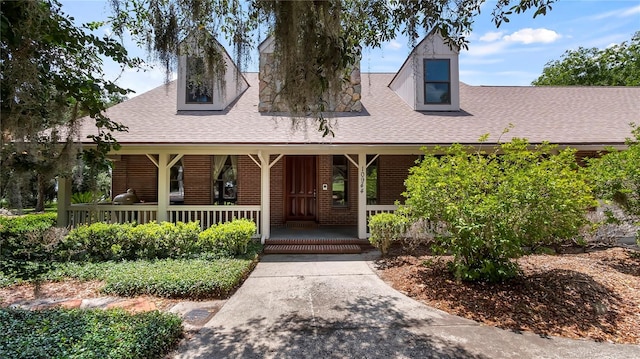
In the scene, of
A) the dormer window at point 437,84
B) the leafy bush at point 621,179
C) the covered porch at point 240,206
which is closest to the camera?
the leafy bush at point 621,179

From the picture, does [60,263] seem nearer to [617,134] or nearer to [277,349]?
[277,349]

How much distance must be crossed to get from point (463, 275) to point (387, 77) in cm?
1045

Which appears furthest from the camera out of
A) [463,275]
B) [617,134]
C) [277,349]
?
[617,134]

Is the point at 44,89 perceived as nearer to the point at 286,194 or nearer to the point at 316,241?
the point at 316,241

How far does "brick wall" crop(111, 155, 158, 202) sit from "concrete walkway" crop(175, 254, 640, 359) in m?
6.62

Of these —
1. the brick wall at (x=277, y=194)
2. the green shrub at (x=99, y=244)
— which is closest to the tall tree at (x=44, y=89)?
the green shrub at (x=99, y=244)

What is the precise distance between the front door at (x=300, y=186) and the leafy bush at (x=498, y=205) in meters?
5.40

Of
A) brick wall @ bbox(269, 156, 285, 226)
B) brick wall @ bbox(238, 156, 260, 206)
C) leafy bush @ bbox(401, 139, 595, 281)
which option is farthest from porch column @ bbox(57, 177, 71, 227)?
leafy bush @ bbox(401, 139, 595, 281)

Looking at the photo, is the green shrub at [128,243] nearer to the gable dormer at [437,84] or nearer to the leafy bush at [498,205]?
the leafy bush at [498,205]

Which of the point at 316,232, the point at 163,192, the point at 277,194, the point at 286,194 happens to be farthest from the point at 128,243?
the point at 286,194

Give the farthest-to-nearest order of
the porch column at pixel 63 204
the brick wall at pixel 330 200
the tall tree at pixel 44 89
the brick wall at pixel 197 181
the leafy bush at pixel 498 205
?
the brick wall at pixel 330 200, the brick wall at pixel 197 181, the porch column at pixel 63 204, the leafy bush at pixel 498 205, the tall tree at pixel 44 89

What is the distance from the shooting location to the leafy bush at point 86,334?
9.50 ft

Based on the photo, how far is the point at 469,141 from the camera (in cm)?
811

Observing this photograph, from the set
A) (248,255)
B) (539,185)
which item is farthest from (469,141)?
(248,255)
